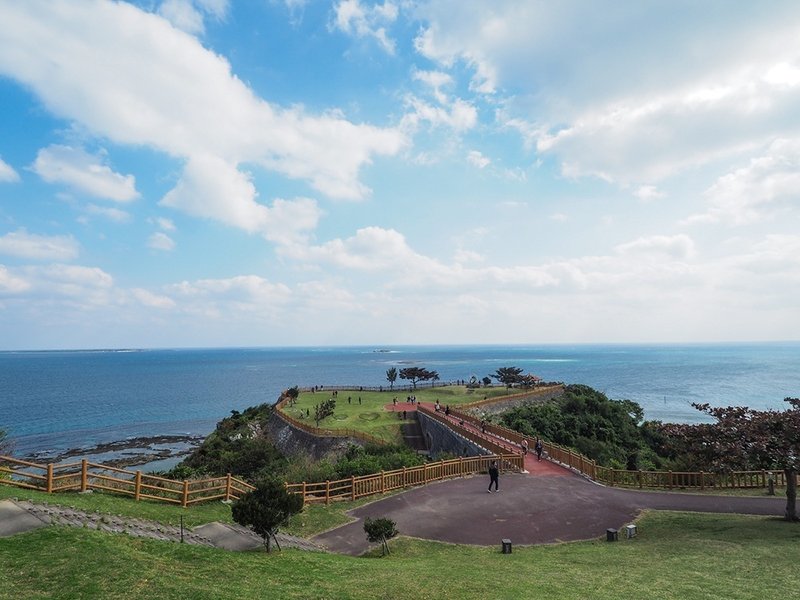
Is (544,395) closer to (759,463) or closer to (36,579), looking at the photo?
(759,463)

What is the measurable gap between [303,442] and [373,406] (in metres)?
13.4

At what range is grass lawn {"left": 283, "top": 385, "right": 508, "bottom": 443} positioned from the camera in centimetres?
4500

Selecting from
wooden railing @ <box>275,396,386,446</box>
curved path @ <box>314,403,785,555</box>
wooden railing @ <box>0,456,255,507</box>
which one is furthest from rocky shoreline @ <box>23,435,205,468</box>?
curved path @ <box>314,403,785,555</box>

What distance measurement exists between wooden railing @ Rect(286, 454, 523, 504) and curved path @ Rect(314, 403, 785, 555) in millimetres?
808

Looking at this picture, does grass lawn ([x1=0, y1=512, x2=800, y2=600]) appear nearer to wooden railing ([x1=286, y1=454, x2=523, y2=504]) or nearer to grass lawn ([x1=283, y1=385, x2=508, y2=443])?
wooden railing ([x1=286, y1=454, x2=523, y2=504])

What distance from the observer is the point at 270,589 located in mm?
9234

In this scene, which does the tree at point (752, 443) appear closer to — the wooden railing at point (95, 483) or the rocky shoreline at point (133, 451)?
the wooden railing at point (95, 483)

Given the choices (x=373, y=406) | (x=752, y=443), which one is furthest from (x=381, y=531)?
(x=373, y=406)

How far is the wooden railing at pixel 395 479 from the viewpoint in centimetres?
2016

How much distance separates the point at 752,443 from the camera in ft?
50.7

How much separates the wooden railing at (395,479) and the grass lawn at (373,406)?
17.6 meters

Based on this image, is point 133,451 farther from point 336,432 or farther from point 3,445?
point 336,432

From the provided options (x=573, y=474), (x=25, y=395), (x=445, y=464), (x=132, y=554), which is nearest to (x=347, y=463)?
(x=445, y=464)

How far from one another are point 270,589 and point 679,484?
66.5ft
